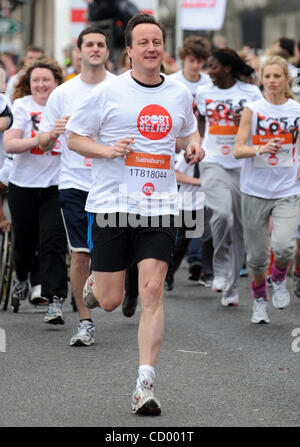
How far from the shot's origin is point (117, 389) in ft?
22.7

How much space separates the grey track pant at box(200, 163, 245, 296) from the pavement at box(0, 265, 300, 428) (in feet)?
1.65

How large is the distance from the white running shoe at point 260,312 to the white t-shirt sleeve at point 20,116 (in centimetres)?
236

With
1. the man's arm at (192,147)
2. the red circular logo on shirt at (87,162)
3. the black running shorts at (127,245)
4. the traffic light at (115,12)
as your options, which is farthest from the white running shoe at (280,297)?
the traffic light at (115,12)

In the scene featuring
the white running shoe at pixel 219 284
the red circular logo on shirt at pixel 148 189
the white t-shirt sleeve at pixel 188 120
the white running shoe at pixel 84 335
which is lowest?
the white running shoe at pixel 219 284

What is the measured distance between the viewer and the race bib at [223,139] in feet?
34.8

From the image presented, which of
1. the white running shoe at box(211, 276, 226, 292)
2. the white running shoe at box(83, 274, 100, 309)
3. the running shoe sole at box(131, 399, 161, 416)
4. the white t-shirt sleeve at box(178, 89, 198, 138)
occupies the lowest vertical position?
the white running shoe at box(211, 276, 226, 292)

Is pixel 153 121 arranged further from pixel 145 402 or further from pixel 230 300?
pixel 230 300

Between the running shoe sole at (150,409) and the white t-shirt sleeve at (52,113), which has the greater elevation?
the white t-shirt sleeve at (52,113)

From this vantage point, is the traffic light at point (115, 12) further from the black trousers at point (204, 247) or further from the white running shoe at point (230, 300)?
the white running shoe at point (230, 300)

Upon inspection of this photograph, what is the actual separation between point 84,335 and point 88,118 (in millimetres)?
2081

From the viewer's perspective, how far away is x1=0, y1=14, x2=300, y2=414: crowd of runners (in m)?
6.71

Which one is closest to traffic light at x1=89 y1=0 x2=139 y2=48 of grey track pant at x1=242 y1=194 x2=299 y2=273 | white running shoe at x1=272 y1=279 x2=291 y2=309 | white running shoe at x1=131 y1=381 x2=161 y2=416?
grey track pant at x1=242 y1=194 x2=299 y2=273

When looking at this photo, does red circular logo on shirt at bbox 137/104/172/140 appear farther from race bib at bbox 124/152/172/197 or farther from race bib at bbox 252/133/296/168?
race bib at bbox 252/133/296/168

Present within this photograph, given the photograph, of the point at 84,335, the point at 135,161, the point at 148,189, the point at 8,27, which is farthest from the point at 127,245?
the point at 8,27
